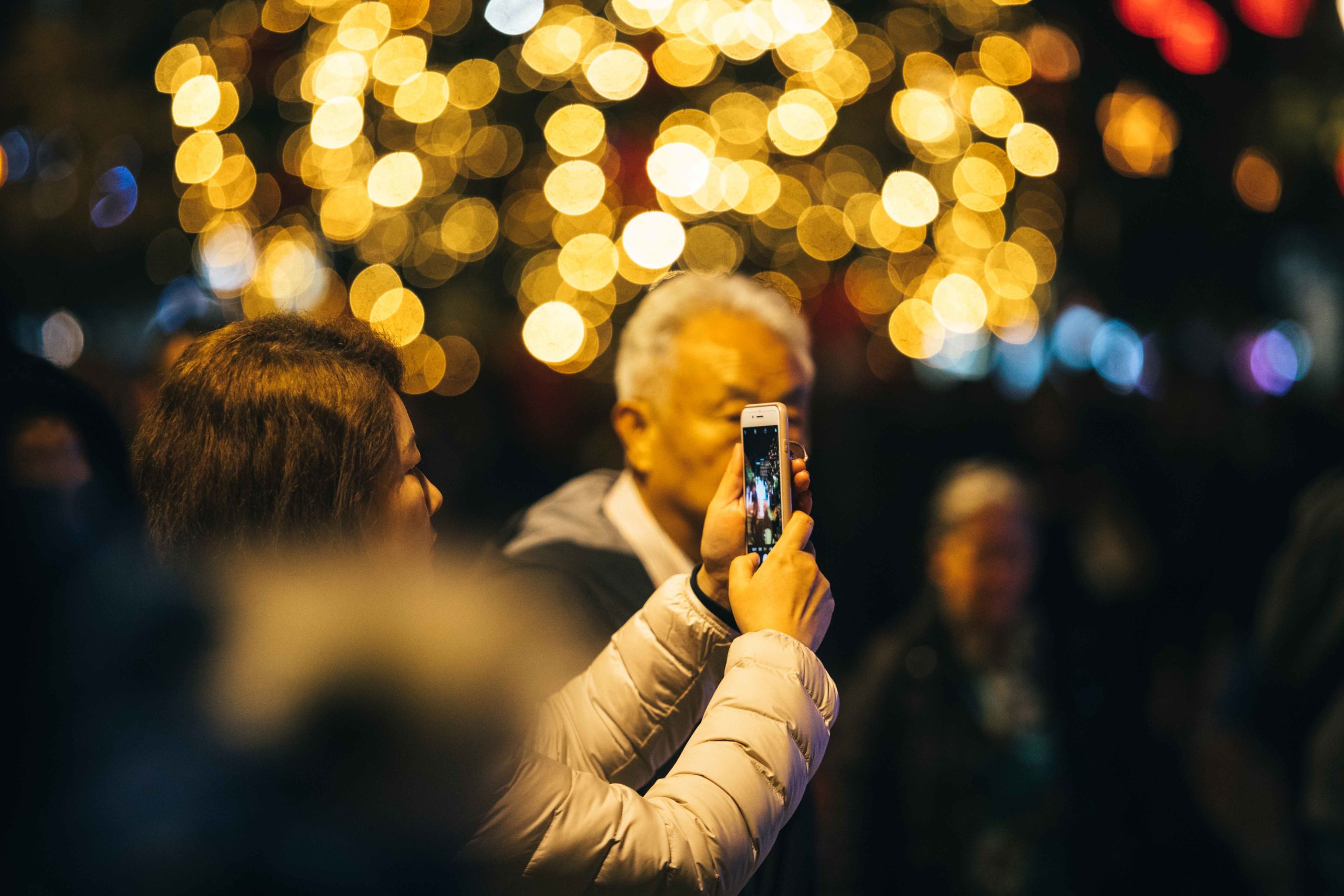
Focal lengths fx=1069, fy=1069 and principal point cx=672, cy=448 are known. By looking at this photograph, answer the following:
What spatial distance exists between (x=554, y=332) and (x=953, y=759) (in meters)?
10.8

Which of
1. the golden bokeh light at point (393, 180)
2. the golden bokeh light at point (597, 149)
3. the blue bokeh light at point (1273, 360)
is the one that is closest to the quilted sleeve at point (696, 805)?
the golden bokeh light at point (597, 149)

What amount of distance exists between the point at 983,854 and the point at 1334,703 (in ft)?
4.09

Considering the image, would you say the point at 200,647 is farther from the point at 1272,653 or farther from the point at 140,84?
the point at 140,84

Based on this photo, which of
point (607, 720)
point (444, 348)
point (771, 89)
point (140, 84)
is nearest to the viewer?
point (607, 720)

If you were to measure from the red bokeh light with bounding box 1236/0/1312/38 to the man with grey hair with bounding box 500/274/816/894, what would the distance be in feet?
16.4

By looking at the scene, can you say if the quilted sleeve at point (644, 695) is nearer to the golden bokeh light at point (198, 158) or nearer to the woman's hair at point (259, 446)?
the woman's hair at point (259, 446)

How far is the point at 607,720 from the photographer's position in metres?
1.94

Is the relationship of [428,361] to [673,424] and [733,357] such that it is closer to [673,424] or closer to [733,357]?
[673,424]

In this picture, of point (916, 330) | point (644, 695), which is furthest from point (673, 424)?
point (916, 330)

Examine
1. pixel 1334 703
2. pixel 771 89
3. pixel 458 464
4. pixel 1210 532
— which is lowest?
pixel 458 464

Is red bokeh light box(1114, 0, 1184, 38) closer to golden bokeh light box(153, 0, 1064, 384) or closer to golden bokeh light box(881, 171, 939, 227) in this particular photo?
golden bokeh light box(153, 0, 1064, 384)

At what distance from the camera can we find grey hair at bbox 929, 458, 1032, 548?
4223mm

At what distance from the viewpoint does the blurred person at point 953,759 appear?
12.1 ft

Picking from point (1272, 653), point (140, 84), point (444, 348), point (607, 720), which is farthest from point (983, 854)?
point (444, 348)
